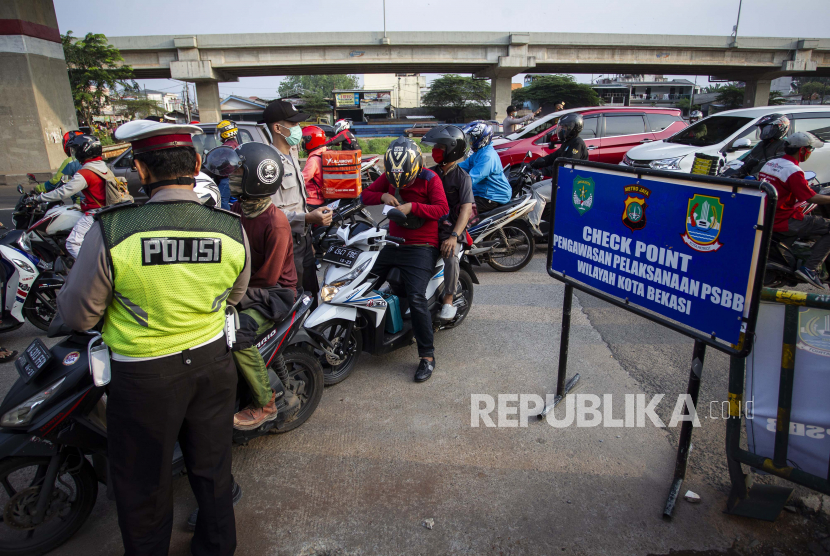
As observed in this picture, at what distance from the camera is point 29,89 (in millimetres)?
16906

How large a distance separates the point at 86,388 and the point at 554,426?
2.69 meters

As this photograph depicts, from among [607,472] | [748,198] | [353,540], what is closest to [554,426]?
[607,472]

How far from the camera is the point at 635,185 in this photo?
275 cm

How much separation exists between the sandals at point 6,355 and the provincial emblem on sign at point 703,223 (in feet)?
17.0

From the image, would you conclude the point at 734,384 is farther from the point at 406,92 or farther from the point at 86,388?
the point at 406,92

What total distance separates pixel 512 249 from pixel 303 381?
13.3 ft

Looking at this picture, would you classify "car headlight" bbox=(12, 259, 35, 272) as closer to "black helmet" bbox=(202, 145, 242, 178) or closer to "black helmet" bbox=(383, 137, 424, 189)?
"black helmet" bbox=(202, 145, 242, 178)

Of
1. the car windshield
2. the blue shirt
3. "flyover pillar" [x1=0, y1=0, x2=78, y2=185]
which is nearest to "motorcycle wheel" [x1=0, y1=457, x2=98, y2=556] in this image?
the blue shirt

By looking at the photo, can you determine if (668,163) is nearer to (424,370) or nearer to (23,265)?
(424,370)

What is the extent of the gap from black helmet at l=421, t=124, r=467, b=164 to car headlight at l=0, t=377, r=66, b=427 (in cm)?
312

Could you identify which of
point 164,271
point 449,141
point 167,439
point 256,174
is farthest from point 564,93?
point 167,439

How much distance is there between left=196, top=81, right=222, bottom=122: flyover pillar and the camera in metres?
35.1

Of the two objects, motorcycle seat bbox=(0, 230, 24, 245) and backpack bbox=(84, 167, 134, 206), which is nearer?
motorcycle seat bbox=(0, 230, 24, 245)

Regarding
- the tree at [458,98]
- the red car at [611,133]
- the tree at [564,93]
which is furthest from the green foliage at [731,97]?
the red car at [611,133]
